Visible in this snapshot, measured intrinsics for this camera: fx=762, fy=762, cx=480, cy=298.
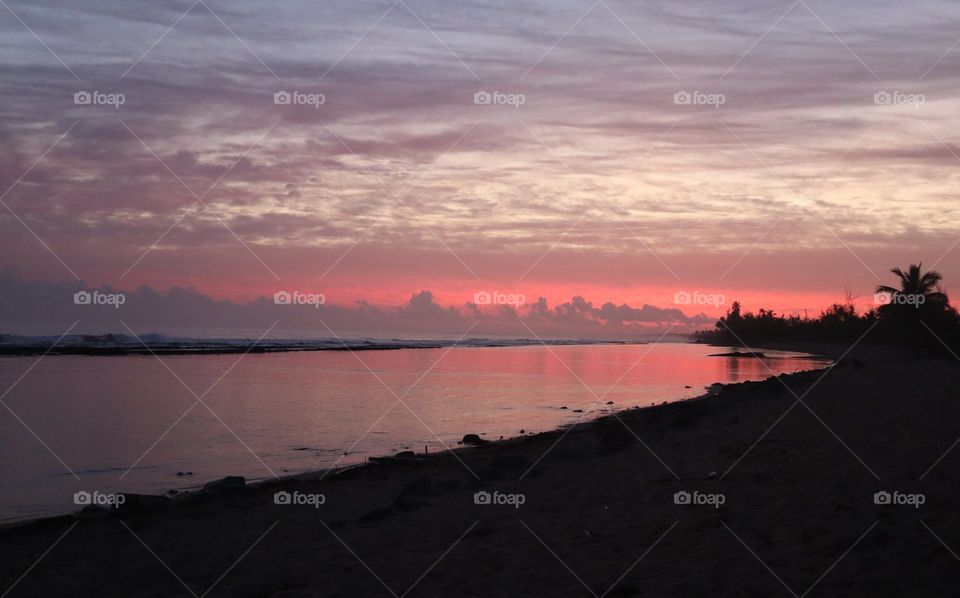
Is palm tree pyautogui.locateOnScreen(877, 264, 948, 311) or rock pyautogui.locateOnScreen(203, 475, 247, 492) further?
palm tree pyautogui.locateOnScreen(877, 264, 948, 311)

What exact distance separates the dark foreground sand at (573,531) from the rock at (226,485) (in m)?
0.18

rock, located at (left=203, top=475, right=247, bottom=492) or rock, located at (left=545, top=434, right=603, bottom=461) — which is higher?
rock, located at (left=545, top=434, right=603, bottom=461)

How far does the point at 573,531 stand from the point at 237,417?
49.4 ft

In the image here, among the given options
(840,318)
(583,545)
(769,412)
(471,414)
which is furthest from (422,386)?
(840,318)

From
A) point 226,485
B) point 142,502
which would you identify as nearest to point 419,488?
point 226,485

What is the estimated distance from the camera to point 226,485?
41.4 ft

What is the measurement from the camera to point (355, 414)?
2377cm

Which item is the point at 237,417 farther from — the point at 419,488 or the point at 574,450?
the point at 419,488

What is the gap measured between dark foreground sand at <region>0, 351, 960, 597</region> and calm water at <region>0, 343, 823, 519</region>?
252cm

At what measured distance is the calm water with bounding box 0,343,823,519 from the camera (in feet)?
48.1

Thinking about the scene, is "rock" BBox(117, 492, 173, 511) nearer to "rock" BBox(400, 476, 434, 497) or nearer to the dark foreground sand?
the dark foreground sand

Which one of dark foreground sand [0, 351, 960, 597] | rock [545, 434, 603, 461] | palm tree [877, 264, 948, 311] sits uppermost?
palm tree [877, 264, 948, 311]

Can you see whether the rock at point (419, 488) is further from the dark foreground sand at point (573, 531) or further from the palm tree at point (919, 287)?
the palm tree at point (919, 287)


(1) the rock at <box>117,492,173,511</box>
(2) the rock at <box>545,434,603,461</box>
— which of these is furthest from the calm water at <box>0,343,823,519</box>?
(2) the rock at <box>545,434,603,461</box>
